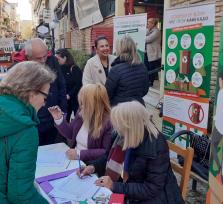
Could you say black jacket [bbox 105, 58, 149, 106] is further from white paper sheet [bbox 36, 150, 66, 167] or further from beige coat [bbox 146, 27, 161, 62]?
beige coat [bbox 146, 27, 161, 62]

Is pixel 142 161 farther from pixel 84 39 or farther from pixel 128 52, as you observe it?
pixel 84 39

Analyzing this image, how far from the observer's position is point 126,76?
3.84 meters

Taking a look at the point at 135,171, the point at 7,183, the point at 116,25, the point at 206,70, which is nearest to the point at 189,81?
the point at 206,70

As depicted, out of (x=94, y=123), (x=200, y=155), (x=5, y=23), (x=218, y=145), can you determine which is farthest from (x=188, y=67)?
(x=5, y=23)

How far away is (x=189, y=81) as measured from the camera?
3.87m

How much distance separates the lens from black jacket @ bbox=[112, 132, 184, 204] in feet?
7.06

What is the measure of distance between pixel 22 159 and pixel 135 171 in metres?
0.91

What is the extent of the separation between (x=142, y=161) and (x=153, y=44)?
5319 mm

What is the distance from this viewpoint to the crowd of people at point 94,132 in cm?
156

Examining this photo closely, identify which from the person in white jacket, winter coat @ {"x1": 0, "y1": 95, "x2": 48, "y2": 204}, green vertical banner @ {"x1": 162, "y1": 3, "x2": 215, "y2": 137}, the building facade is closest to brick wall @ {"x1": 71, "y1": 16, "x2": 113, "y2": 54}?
the person in white jacket

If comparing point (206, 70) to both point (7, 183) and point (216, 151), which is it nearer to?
point (216, 151)

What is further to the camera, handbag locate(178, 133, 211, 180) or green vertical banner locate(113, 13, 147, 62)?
green vertical banner locate(113, 13, 147, 62)

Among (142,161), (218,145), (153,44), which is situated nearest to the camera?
(218,145)

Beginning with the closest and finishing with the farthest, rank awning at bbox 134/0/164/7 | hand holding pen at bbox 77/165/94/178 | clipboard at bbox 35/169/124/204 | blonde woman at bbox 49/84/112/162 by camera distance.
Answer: clipboard at bbox 35/169/124/204
hand holding pen at bbox 77/165/94/178
blonde woman at bbox 49/84/112/162
awning at bbox 134/0/164/7
